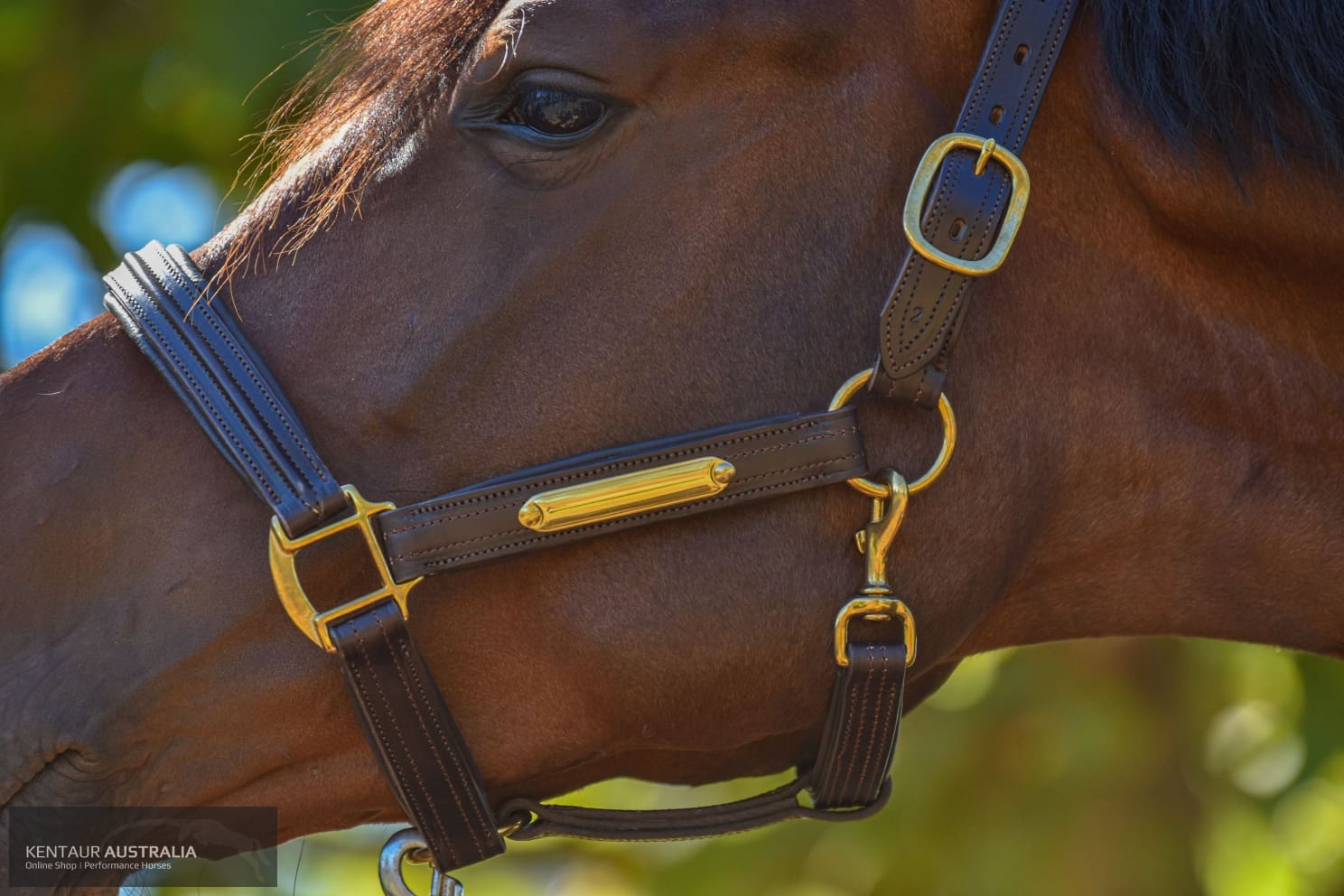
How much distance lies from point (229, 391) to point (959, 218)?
3.69 ft

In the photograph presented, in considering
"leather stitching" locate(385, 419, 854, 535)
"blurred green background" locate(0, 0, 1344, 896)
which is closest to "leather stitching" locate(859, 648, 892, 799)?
"leather stitching" locate(385, 419, 854, 535)

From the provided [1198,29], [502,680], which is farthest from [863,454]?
[1198,29]

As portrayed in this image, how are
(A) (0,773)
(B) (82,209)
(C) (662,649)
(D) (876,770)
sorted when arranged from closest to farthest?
(A) (0,773) < (C) (662,649) < (D) (876,770) < (B) (82,209)

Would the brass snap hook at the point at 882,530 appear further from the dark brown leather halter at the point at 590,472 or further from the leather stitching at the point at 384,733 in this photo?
the leather stitching at the point at 384,733

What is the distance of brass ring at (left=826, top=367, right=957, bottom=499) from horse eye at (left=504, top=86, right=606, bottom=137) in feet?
1.84

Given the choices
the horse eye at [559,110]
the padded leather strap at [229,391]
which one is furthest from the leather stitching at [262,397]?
the horse eye at [559,110]

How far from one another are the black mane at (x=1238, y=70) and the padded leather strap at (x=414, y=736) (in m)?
1.39

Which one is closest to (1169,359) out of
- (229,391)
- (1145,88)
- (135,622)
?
(1145,88)

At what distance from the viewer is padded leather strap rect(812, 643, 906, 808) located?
2.05 meters

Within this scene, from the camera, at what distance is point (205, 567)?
6.43 feet

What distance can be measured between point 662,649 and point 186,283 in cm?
93

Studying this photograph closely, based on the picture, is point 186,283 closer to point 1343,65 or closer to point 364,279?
point 364,279

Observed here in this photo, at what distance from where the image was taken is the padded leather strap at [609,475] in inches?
77.0

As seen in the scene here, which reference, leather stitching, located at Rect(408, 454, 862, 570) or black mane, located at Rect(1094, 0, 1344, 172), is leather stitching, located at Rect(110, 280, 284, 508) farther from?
→ black mane, located at Rect(1094, 0, 1344, 172)
